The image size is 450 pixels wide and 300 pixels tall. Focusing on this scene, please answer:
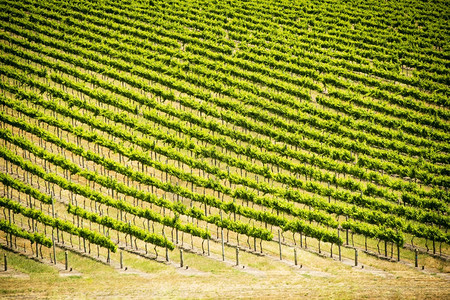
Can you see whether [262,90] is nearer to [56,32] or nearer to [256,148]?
[256,148]

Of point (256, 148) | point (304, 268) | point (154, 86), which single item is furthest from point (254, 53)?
point (304, 268)

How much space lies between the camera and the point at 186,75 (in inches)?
1670

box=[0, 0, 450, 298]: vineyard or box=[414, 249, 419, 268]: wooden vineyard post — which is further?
box=[0, 0, 450, 298]: vineyard

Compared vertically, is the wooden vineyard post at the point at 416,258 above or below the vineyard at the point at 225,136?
below

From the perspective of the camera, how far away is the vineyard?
95.7 ft

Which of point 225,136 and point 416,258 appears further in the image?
point 225,136

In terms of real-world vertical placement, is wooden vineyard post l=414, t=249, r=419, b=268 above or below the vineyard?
below

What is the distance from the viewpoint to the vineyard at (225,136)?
29.2 meters

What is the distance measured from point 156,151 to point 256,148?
649 cm

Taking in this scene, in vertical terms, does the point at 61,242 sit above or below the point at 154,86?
below

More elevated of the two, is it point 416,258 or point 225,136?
point 225,136

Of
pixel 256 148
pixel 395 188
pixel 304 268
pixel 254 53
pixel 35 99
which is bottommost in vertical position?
pixel 304 268

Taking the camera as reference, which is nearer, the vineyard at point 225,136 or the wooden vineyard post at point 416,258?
the wooden vineyard post at point 416,258

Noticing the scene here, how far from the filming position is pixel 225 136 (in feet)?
121
